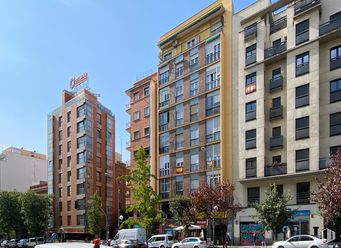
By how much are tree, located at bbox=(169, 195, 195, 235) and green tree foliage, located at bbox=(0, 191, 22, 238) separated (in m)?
37.0

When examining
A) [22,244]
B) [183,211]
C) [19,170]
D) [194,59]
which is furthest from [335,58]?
[19,170]

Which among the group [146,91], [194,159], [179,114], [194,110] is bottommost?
[194,159]

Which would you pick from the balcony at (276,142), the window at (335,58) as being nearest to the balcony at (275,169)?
the balcony at (276,142)

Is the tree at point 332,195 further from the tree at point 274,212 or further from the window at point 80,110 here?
the window at point 80,110

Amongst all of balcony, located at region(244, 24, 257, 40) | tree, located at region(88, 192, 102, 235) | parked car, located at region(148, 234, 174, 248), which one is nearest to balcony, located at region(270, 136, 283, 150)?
balcony, located at region(244, 24, 257, 40)

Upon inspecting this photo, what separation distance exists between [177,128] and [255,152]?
1349 cm

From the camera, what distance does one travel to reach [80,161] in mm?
80250

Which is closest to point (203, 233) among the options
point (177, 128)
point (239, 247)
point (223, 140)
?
point (239, 247)

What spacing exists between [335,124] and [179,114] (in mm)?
21746

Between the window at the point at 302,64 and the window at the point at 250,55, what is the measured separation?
5708 mm

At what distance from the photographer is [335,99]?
40156 millimetres

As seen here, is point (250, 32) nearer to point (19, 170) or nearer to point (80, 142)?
point (80, 142)

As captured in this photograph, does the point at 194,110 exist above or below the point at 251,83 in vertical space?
below

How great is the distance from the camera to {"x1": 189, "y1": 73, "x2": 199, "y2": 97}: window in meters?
54.6
